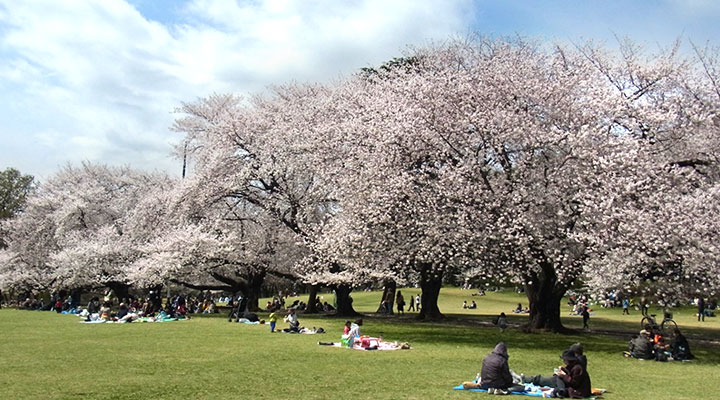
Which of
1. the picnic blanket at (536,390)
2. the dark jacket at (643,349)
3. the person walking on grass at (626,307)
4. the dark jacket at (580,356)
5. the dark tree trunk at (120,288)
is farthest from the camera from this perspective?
the person walking on grass at (626,307)

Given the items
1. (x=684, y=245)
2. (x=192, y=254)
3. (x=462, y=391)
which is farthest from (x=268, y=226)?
(x=462, y=391)

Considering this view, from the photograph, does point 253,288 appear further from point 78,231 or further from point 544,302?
point 544,302

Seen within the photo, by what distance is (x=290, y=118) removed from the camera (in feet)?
126

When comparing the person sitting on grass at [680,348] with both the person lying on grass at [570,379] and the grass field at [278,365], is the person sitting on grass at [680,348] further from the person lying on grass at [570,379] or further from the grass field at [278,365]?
the person lying on grass at [570,379]

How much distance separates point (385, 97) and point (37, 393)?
855 inches

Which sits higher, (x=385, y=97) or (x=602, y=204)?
(x=385, y=97)

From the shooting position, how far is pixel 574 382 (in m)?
12.3

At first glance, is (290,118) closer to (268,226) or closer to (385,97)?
(268,226)

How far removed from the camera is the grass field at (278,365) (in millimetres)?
11984

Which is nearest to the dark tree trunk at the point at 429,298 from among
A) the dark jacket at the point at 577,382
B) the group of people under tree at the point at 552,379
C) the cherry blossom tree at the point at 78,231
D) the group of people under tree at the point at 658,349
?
the group of people under tree at the point at 658,349

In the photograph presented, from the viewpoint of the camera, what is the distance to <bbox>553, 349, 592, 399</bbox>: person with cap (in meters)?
12.2

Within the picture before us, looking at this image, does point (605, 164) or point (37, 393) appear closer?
point (37, 393)

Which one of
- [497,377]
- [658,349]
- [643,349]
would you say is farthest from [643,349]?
[497,377]

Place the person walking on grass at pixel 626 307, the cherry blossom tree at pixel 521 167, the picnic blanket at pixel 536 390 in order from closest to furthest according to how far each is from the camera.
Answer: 1. the picnic blanket at pixel 536 390
2. the cherry blossom tree at pixel 521 167
3. the person walking on grass at pixel 626 307
